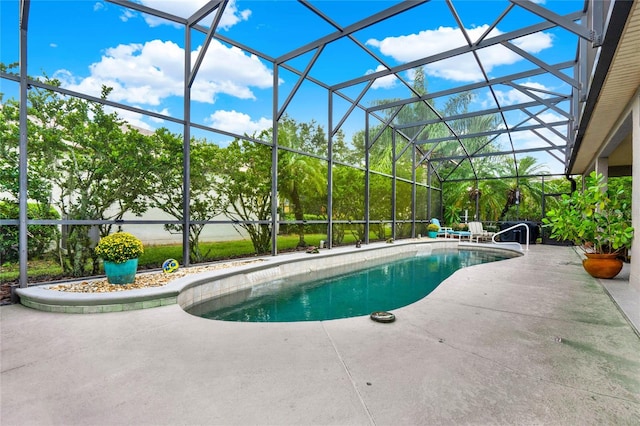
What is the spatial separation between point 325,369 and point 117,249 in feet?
Answer: 11.4

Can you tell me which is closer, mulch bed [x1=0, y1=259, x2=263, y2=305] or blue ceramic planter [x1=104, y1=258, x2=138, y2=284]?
mulch bed [x1=0, y1=259, x2=263, y2=305]

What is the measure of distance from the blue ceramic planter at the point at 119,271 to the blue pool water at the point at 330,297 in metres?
1.04

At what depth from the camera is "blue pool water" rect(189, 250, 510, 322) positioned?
420 centimetres

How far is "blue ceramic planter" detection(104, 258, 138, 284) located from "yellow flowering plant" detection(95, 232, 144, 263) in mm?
64

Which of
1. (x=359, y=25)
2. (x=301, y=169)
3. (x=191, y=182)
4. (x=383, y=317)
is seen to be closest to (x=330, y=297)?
(x=383, y=317)

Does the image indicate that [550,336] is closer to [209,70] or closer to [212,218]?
[212,218]

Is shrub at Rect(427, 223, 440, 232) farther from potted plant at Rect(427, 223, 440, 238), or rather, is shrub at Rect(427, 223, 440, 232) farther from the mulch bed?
the mulch bed

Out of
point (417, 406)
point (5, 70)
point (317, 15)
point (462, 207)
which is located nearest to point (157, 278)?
point (5, 70)

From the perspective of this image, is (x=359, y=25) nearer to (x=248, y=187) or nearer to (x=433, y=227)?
(x=248, y=187)

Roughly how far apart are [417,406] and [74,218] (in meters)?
5.34

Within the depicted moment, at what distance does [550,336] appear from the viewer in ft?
8.70

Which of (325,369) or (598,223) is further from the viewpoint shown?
(598,223)

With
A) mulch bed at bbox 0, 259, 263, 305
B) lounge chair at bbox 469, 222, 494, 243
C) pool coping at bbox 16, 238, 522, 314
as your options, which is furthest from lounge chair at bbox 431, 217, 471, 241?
mulch bed at bbox 0, 259, 263, 305

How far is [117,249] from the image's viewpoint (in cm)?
410
